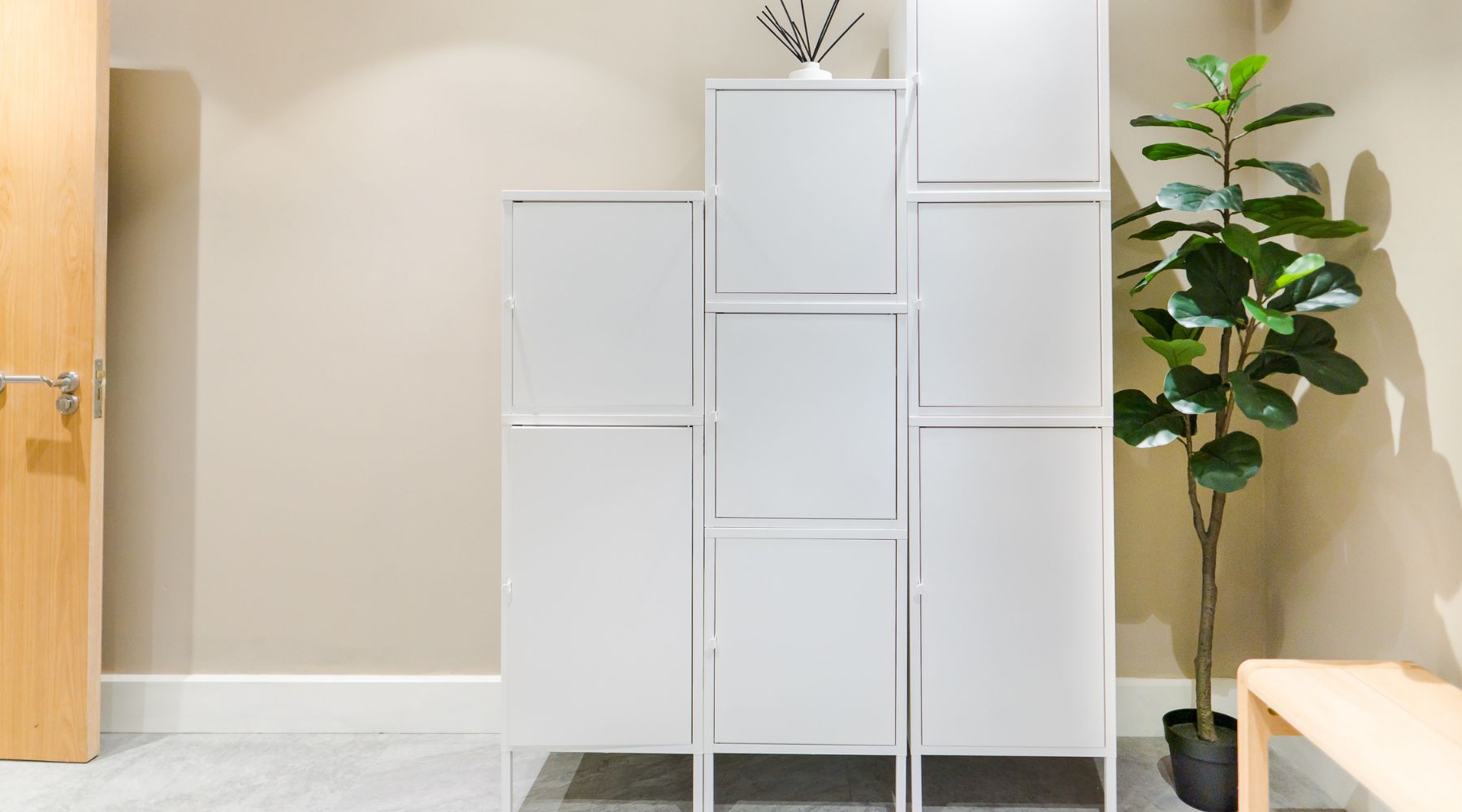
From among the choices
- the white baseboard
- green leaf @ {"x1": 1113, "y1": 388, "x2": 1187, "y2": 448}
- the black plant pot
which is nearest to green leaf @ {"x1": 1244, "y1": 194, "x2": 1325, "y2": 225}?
green leaf @ {"x1": 1113, "y1": 388, "x2": 1187, "y2": 448}

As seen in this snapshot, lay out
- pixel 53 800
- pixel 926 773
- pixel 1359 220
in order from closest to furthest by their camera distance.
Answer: pixel 1359 220 < pixel 53 800 < pixel 926 773

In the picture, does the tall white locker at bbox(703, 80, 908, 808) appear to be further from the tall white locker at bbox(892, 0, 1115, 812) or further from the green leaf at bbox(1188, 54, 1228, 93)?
the green leaf at bbox(1188, 54, 1228, 93)

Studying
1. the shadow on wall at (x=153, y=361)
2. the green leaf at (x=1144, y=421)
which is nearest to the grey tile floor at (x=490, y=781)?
the shadow on wall at (x=153, y=361)

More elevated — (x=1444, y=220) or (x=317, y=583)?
(x=1444, y=220)

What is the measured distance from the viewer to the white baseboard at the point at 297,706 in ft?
7.77

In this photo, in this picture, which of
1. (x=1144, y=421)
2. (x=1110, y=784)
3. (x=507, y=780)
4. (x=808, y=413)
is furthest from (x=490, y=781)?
(x=1144, y=421)

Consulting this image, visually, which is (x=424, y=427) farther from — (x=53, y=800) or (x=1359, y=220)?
(x=1359, y=220)

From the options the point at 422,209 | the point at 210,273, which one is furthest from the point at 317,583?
the point at 422,209

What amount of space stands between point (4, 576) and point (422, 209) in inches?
58.7

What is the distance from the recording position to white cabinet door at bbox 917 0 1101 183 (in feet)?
6.16

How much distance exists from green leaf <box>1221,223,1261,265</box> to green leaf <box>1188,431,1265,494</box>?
1.28 ft

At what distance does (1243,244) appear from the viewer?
1.74 meters

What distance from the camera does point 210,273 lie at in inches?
93.7

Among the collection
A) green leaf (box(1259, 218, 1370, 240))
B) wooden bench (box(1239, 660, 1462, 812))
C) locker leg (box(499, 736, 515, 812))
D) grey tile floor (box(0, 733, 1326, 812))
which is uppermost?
green leaf (box(1259, 218, 1370, 240))
